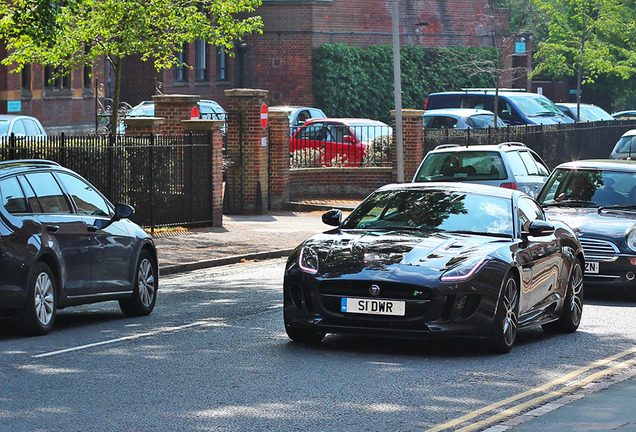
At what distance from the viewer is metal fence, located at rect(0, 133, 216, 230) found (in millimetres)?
20906

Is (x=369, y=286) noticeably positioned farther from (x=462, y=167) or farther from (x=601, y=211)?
(x=462, y=167)

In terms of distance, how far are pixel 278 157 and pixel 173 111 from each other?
2.88m

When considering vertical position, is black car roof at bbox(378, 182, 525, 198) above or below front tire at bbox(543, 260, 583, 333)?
above

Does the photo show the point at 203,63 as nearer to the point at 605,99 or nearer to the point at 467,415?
the point at 605,99

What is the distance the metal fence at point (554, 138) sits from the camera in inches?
1249

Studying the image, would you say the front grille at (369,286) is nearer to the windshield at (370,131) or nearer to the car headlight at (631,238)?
the car headlight at (631,238)

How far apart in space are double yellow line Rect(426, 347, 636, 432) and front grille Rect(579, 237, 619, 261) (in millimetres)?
3587

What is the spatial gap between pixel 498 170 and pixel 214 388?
1224cm

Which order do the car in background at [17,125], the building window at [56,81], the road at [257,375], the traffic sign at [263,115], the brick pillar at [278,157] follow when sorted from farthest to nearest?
the building window at [56,81] < the brick pillar at [278,157] < the traffic sign at [263,115] < the car in background at [17,125] < the road at [257,375]

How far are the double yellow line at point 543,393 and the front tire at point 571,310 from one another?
3.27 ft

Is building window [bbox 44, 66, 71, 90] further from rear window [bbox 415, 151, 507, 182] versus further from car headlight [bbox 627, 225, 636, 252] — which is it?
car headlight [bbox 627, 225, 636, 252]

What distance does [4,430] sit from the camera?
7289 mm

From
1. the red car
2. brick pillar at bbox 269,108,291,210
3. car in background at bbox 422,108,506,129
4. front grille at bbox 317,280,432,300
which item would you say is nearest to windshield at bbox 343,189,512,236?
front grille at bbox 317,280,432,300

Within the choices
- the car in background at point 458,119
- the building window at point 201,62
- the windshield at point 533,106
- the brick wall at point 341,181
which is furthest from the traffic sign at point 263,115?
the building window at point 201,62
